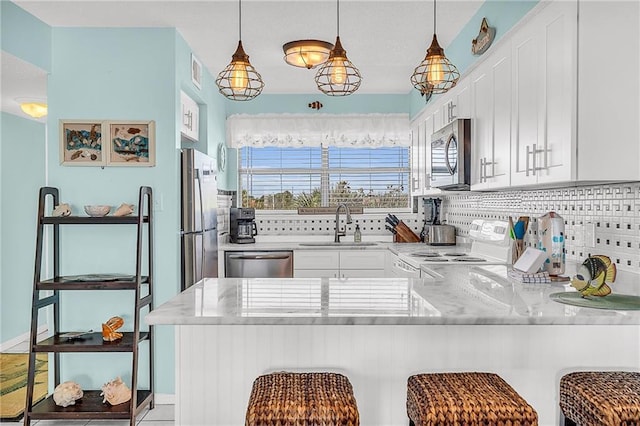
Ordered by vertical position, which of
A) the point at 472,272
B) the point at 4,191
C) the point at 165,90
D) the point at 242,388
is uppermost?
the point at 165,90

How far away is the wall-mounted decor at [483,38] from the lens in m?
2.89

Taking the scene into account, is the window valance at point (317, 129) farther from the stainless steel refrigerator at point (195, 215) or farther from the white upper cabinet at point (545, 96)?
the white upper cabinet at point (545, 96)

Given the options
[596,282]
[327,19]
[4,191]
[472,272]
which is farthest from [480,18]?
[4,191]

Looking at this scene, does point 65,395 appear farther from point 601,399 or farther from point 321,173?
point 321,173

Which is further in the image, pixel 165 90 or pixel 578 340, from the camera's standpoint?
pixel 165 90

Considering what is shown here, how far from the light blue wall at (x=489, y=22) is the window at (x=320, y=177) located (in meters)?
1.41

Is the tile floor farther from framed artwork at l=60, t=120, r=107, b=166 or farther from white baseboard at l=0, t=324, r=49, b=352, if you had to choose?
white baseboard at l=0, t=324, r=49, b=352

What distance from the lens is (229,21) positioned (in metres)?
3.29

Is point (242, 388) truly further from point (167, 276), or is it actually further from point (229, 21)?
point (229, 21)

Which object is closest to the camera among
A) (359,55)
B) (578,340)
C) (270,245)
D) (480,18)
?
(578,340)

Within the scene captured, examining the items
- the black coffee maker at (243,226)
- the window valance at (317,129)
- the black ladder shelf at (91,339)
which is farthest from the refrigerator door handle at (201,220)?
the window valance at (317,129)

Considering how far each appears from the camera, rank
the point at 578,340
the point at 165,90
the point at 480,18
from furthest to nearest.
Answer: the point at 165,90 → the point at 480,18 → the point at 578,340

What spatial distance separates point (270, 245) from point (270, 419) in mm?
3379

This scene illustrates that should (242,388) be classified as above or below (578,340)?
below
